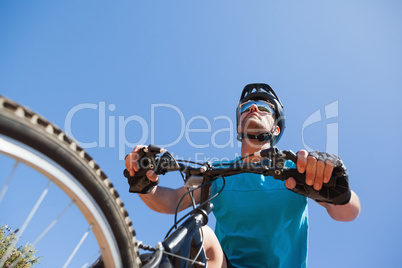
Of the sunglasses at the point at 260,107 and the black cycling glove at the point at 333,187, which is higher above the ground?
the sunglasses at the point at 260,107

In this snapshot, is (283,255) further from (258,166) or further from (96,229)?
(96,229)

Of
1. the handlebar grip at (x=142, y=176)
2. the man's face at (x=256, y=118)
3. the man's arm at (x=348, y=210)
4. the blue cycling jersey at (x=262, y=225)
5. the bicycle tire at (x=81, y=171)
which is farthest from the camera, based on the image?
the man's face at (x=256, y=118)

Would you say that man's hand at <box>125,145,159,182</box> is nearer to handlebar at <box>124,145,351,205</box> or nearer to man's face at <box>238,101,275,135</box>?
handlebar at <box>124,145,351,205</box>

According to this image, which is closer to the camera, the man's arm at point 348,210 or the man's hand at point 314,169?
the man's hand at point 314,169

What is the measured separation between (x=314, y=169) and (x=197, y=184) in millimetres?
681

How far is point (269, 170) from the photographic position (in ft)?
5.09

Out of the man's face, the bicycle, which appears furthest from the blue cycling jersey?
the bicycle

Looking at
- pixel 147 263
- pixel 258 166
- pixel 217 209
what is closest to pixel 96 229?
pixel 147 263

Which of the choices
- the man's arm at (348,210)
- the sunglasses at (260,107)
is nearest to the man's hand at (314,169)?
the man's arm at (348,210)

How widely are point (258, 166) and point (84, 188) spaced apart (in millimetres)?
931

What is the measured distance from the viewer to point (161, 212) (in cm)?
261

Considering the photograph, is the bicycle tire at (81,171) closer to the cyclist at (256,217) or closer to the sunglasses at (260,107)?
the cyclist at (256,217)

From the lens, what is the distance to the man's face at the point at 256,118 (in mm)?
2933

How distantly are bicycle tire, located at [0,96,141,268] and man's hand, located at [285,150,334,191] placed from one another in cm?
91
